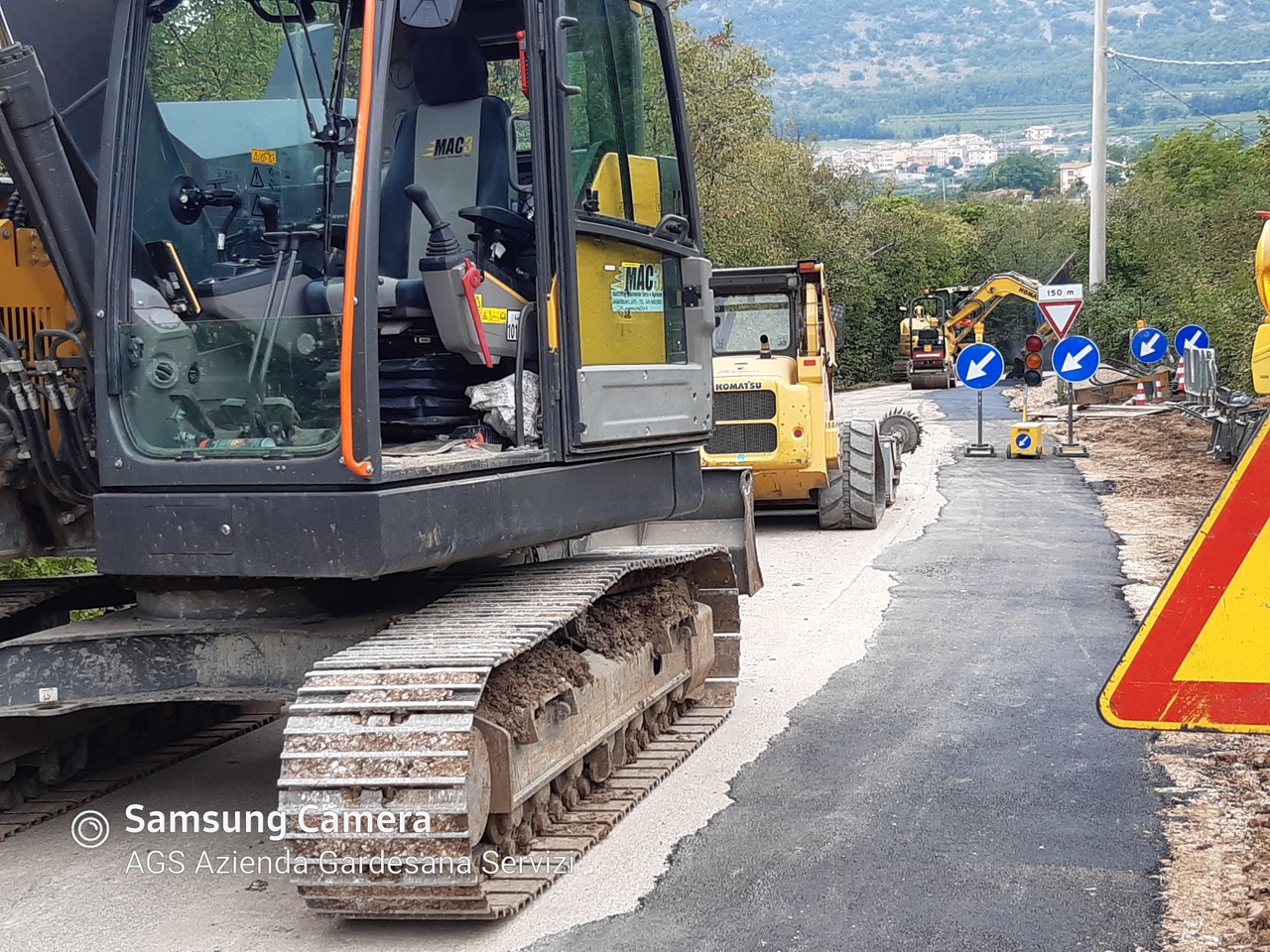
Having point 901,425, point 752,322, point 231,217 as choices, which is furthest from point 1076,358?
point 231,217

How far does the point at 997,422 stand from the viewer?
2717cm

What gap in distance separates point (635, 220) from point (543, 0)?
100 centimetres

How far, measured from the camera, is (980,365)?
19.1m

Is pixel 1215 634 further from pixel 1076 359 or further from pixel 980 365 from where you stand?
pixel 1076 359

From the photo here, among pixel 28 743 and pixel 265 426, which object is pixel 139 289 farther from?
pixel 28 743

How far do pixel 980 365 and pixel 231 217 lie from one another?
49.2ft

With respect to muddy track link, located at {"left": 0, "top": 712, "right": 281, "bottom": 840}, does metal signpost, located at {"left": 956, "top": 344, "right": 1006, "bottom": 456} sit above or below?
above

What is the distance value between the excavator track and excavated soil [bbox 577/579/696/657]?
0.01m

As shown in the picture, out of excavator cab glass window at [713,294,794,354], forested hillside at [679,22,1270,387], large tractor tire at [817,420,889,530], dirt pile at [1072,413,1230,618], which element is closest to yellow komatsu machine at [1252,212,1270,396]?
dirt pile at [1072,413,1230,618]

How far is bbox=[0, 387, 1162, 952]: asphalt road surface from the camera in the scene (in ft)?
14.8

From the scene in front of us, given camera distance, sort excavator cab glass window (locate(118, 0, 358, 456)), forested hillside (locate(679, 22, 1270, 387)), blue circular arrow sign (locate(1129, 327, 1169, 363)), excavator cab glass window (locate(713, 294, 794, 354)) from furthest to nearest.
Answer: forested hillside (locate(679, 22, 1270, 387))
blue circular arrow sign (locate(1129, 327, 1169, 363))
excavator cab glass window (locate(713, 294, 794, 354))
excavator cab glass window (locate(118, 0, 358, 456))

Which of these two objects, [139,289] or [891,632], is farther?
[891,632]

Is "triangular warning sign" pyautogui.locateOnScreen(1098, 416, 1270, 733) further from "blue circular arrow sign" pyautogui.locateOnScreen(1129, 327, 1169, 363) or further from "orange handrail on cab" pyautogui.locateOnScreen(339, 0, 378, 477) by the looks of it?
"blue circular arrow sign" pyautogui.locateOnScreen(1129, 327, 1169, 363)

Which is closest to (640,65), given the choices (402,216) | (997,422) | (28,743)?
(402,216)
